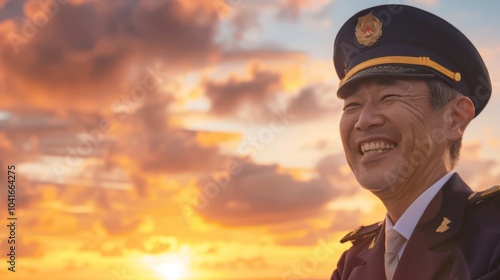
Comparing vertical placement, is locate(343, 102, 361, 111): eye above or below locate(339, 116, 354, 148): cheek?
above

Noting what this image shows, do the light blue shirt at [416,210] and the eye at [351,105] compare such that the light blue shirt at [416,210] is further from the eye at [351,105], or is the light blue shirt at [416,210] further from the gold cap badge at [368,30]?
the gold cap badge at [368,30]

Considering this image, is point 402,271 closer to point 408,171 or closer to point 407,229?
point 407,229

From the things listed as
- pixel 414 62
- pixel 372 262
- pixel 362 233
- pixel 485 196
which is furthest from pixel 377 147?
pixel 362 233

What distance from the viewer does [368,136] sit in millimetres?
4652

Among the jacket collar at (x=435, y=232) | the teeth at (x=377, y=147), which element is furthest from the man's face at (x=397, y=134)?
the jacket collar at (x=435, y=232)

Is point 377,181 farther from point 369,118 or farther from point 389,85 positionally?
point 389,85

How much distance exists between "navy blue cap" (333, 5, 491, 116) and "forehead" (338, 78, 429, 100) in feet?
0.18

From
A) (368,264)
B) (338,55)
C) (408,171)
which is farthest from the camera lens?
(338,55)

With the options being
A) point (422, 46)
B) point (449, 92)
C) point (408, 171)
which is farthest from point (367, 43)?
point (408, 171)

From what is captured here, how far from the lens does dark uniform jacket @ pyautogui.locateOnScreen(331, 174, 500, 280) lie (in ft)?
13.4

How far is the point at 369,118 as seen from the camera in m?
4.63

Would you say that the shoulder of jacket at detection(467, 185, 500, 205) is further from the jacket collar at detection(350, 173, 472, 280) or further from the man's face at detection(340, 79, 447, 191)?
the man's face at detection(340, 79, 447, 191)

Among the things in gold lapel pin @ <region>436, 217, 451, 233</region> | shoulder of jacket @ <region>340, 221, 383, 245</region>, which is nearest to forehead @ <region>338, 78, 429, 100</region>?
gold lapel pin @ <region>436, 217, 451, 233</region>

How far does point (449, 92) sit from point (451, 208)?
2.75 feet
